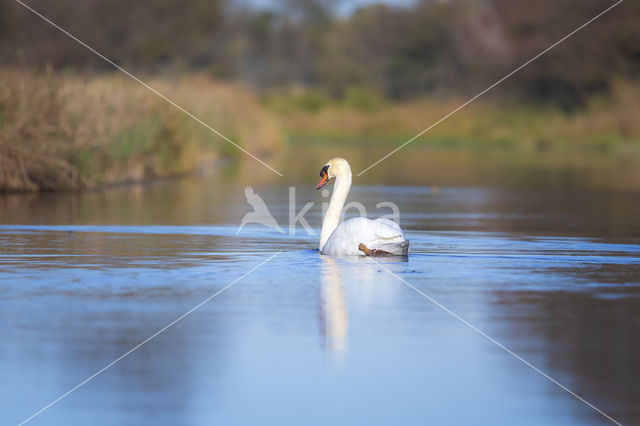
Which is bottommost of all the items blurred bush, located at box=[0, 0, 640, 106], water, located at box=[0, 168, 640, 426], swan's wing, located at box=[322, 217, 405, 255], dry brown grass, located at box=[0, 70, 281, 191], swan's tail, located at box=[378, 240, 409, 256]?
water, located at box=[0, 168, 640, 426]

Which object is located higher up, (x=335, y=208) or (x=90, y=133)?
(x=90, y=133)

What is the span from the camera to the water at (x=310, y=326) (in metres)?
6.48

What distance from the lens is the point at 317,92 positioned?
266 feet

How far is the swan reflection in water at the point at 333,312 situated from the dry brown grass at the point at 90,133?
33.6 ft

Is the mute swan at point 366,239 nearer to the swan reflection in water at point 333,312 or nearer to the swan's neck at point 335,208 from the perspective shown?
the swan's neck at point 335,208

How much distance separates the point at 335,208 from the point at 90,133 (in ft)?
32.7

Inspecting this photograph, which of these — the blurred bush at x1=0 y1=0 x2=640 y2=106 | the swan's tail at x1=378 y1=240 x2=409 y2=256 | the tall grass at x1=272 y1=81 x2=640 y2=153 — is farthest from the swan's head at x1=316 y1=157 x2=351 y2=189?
the tall grass at x1=272 y1=81 x2=640 y2=153

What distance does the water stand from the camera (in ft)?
21.3

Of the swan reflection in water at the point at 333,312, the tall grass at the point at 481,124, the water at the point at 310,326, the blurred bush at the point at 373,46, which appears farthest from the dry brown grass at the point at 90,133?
the tall grass at the point at 481,124

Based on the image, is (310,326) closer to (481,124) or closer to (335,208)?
(335,208)

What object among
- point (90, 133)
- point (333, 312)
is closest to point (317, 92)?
point (90, 133)

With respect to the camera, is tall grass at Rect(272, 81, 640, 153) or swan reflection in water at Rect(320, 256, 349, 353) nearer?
swan reflection in water at Rect(320, 256, 349, 353)

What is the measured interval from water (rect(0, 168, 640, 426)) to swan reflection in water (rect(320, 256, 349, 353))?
3cm

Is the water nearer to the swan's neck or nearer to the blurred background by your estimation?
the swan's neck
